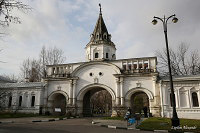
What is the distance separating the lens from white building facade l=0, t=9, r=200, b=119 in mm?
23594

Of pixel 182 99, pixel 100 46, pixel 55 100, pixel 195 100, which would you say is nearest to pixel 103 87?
pixel 100 46

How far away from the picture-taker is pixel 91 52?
32.6 metres

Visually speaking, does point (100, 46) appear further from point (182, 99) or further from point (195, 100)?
point (195, 100)

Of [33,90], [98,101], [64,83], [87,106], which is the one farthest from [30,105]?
[98,101]

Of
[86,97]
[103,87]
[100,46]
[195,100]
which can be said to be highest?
[100,46]

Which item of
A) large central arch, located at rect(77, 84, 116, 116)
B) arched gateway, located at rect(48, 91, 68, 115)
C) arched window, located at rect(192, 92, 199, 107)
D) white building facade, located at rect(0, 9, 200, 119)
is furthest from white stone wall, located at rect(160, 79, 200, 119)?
arched gateway, located at rect(48, 91, 68, 115)

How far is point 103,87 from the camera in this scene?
28234 mm

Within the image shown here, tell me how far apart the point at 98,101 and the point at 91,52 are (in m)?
26.7

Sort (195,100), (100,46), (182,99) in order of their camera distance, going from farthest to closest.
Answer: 1. (100,46)
2. (182,99)
3. (195,100)

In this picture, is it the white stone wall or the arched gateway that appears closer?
the white stone wall

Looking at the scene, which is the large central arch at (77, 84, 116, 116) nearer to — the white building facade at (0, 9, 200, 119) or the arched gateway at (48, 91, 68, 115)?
the white building facade at (0, 9, 200, 119)

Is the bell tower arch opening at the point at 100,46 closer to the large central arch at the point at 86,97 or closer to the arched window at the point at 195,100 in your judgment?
the large central arch at the point at 86,97

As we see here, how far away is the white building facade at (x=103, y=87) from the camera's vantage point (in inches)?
929

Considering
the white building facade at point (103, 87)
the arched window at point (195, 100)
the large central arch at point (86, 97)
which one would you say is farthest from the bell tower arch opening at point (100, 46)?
the arched window at point (195, 100)
